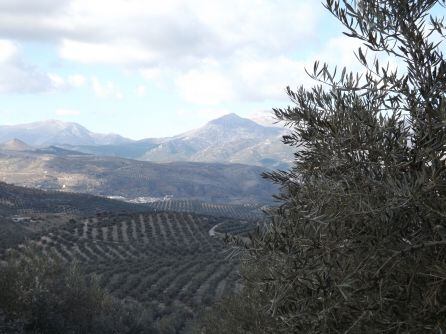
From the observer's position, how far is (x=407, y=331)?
520 cm

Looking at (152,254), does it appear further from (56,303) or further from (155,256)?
(56,303)

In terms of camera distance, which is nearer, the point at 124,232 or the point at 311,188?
the point at 311,188

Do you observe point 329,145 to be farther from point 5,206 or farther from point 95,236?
point 5,206

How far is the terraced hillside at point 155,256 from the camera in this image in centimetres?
3516

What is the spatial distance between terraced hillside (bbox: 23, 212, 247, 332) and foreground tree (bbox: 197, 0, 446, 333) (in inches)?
860

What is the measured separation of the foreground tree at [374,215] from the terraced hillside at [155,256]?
21.9 meters

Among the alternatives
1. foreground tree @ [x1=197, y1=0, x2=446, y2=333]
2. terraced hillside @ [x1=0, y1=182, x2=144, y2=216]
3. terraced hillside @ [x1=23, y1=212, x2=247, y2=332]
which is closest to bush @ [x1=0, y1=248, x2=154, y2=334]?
terraced hillside @ [x1=23, y1=212, x2=247, y2=332]

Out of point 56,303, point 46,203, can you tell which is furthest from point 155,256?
point 46,203

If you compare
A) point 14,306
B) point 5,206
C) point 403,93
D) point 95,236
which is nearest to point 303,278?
point 403,93

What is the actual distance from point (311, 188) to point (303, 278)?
1382 millimetres

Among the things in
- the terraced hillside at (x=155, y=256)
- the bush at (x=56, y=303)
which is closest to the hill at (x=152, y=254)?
the terraced hillside at (x=155, y=256)

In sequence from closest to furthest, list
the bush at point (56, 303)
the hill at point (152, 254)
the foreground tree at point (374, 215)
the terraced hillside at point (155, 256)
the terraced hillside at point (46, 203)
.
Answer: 1. the foreground tree at point (374, 215)
2. the bush at point (56, 303)
3. the hill at point (152, 254)
4. the terraced hillside at point (155, 256)
5. the terraced hillside at point (46, 203)

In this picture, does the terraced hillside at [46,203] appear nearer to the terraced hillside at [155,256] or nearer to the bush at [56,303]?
the terraced hillside at [155,256]

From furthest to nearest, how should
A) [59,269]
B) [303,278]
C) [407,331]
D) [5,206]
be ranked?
1. [5,206]
2. [59,269]
3. [303,278]
4. [407,331]
